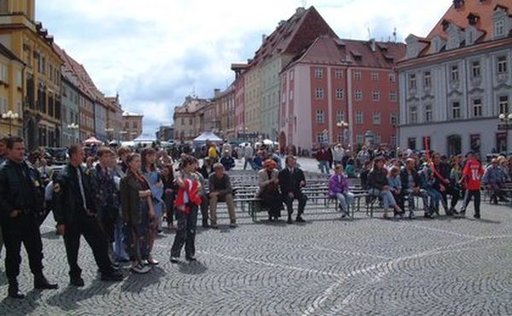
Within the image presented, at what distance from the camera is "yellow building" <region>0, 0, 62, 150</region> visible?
170 feet

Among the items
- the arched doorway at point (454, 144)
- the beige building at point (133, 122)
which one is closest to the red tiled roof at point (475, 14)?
the arched doorway at point (454, 144)

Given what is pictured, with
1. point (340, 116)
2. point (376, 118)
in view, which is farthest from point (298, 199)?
point (376, 118)

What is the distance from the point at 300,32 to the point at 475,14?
30654mm

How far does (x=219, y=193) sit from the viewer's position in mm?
15680

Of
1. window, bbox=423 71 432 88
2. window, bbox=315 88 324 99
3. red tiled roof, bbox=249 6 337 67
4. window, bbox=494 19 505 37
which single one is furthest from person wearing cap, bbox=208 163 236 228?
red tiled roof, bbox=249 6 337 67

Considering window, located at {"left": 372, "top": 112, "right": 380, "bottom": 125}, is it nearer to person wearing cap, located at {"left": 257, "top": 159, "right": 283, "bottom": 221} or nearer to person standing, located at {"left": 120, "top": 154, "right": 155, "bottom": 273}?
person wearing cap, located at {"left": 257, "top": 159, "right": 283, "bottom": 221}

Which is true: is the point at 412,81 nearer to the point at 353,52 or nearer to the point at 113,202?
the point at 353,52

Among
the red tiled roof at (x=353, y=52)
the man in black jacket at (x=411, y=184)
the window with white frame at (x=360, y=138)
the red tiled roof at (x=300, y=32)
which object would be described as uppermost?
the red tiled roof at (x=300, y=32)

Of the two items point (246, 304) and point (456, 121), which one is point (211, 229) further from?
point (456, 121)

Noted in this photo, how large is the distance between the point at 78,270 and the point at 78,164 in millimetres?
1451

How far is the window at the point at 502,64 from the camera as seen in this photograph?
2039 inches

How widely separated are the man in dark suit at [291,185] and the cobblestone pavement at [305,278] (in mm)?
2109

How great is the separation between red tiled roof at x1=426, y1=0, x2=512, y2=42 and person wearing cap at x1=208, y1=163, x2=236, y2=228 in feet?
144

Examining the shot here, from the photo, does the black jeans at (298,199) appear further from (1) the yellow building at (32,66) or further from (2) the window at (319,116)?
(2) the window at (319,116)
